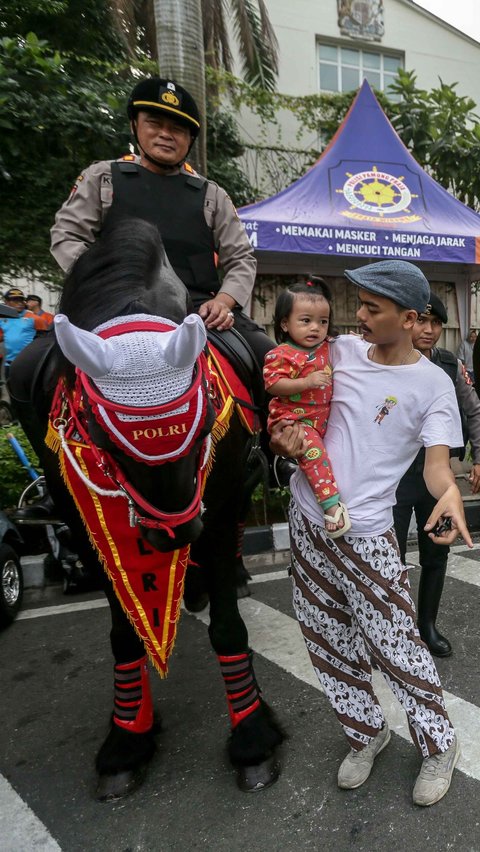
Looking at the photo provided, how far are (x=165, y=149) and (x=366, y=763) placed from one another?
257 cm

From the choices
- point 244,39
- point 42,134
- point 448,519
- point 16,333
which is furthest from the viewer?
point 244,39

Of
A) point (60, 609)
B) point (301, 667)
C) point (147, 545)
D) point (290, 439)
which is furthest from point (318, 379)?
point (60, 609)

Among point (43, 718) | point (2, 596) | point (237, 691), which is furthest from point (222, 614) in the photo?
point (2, 596)

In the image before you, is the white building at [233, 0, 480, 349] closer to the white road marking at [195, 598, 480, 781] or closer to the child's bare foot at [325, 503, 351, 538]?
the white road marking at [195, 598, 480, 781]

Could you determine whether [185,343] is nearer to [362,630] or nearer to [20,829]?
[362,630]

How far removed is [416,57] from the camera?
15336 mm

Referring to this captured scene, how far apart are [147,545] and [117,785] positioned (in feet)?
3.18

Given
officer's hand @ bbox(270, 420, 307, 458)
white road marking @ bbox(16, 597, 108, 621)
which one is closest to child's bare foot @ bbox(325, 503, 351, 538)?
officer's hand @ bbox(270, 420, 307, 458)

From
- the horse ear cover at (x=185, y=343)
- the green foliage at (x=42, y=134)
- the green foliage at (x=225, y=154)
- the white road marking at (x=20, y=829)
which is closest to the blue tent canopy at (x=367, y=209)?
the green foliage at (x=225, y=154)

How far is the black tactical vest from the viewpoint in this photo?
A: 2.54 meters

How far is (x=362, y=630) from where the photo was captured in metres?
2.10

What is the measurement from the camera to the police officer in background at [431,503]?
10.2 feet

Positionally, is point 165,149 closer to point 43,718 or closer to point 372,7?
point 43,718

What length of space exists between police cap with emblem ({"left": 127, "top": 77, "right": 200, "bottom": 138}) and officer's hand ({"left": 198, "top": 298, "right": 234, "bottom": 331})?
79 centimetres
